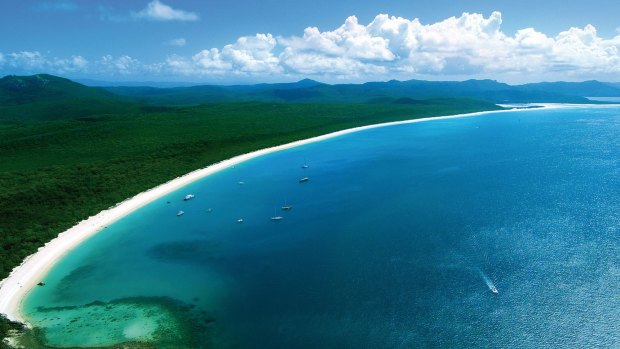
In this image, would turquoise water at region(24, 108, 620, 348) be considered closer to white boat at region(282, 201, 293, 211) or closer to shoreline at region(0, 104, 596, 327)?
shoreline at region(0, 104, 596, 327)

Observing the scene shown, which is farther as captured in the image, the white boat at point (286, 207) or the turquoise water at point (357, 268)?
the white boat at point (286, 207)

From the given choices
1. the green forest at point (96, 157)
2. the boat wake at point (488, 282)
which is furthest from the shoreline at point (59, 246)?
the boat wake at point (488, 282)

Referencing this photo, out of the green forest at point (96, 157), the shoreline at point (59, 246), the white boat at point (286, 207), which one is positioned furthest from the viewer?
the white boat at point (286, 207)

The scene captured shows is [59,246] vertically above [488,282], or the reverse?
[488,282]

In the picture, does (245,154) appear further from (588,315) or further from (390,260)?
(588,315)

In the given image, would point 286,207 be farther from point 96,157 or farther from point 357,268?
point 96,157

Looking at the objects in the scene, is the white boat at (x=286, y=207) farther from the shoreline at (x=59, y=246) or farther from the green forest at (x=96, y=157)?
the green forest at (x=96, y=157)

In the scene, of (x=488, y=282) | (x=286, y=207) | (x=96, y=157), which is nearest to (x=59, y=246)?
(x=286, y=207)

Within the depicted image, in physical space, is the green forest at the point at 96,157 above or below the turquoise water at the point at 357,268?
above

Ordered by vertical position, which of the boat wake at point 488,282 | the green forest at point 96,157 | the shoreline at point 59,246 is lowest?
the shoreline at point 59,246
